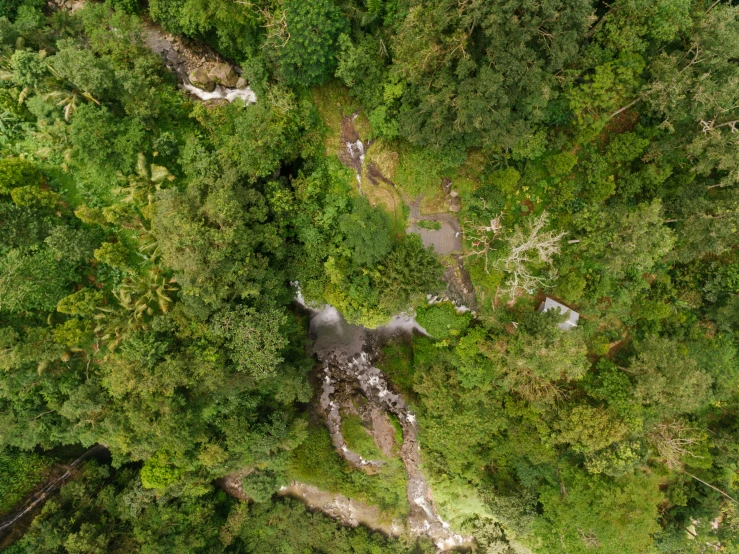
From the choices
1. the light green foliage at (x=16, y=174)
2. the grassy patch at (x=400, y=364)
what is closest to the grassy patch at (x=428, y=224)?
the grassy patch at (x=400, y=364)

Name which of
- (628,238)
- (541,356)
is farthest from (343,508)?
(628,238)

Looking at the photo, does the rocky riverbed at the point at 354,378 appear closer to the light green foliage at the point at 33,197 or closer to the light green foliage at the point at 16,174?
the light green foliage at the point at 33,197

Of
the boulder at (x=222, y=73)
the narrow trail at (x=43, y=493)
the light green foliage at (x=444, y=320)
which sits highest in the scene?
the boulder at (x=222, y=73)

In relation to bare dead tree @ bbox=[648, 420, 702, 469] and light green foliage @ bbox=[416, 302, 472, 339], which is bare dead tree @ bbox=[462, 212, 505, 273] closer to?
light green foliage @ bbox=[416, 302, 472, 339]

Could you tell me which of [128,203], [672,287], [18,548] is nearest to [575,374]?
[672,287]

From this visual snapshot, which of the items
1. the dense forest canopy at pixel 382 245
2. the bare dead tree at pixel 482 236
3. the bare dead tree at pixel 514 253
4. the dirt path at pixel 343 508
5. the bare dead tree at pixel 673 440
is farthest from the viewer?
the dirt path at pixel 343 508

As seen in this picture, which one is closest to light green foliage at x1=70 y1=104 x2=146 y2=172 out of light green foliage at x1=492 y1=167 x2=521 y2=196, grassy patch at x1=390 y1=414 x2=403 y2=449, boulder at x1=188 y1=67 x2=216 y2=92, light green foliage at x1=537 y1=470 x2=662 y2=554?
boulder at x1=188 y1=67 x2=216 y2=92
